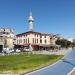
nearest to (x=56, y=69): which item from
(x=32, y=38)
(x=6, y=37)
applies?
(x=6, y=37)

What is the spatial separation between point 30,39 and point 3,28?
13.6 m

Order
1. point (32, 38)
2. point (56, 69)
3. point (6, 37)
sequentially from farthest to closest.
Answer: point (32, 38) → point (6, 37) → point (56, 69)

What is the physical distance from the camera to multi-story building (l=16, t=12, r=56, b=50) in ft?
346

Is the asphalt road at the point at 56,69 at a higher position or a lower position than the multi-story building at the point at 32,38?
lower

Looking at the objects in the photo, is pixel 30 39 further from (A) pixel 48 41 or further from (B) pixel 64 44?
(B) pixel 64 44

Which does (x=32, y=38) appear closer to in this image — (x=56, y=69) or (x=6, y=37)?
(x=6, y=37)

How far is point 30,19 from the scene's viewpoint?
389ft

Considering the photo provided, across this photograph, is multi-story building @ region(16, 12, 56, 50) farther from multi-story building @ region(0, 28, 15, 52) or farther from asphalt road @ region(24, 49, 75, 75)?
asphalt road @ region(24, 49, 75, 75)

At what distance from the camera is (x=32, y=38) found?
106 meters

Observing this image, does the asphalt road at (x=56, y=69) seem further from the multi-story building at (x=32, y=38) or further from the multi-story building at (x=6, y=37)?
the multi-story building at (x=32, y=38)

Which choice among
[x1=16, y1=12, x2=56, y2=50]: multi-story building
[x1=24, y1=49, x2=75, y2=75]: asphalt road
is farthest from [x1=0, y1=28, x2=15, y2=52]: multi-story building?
[x1=24, y1=49, x2=75, y2=75]: asphalt road

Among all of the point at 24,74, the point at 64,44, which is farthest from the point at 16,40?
the point at 24,74

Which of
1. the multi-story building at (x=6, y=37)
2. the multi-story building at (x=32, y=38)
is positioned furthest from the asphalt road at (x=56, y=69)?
the multi-story building at (x=32, y=38)

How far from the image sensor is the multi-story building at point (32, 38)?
10544 cm
